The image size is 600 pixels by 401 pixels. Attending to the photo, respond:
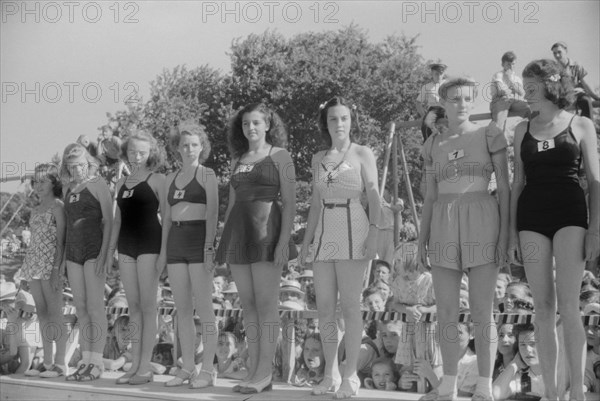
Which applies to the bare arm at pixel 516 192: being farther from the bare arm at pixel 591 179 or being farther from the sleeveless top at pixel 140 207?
the sleeveless top at pixel 140 207

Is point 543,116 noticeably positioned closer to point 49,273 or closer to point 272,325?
point 272,325

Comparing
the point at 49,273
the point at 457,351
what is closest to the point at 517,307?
the point at 457,351

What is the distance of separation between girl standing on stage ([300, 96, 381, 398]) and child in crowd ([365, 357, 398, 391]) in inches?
33.7

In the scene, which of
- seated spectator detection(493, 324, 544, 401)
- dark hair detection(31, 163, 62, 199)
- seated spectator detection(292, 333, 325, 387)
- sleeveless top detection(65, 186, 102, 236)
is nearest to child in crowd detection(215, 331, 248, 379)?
seated spectator detection(292, 333, 325, 387)

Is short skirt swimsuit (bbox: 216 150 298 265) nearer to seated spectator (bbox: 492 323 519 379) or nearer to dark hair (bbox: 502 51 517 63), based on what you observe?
seated spectator (bbox: 492 323 519 379)

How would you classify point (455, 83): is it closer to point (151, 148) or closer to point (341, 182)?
point (341, 182)

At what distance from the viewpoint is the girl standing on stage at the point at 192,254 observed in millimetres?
4941

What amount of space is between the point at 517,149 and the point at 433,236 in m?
0.62

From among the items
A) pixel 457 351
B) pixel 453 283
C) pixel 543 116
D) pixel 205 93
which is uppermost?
pixel 205 93

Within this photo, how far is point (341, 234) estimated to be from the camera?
14.6 feet

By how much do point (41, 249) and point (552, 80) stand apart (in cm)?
377

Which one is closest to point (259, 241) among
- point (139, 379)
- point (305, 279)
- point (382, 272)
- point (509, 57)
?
point (139, 379)

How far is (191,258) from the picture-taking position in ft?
16.2

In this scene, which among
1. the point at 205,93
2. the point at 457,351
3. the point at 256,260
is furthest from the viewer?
the point at 205,93
